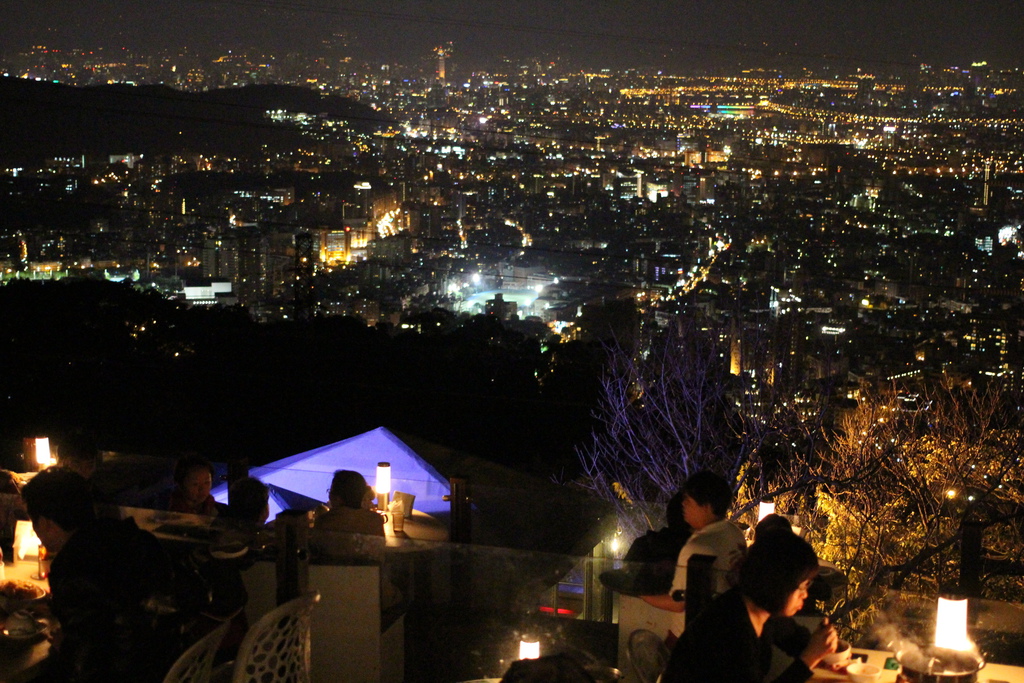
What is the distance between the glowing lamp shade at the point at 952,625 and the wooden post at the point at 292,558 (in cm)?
203

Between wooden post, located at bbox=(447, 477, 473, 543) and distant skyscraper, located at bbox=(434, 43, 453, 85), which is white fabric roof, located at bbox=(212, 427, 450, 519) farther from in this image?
distant skyscraper, located at bbox=(434, 43, 453, 85)

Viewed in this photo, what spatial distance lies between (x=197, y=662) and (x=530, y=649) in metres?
1.23

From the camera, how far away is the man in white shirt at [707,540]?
2756mm

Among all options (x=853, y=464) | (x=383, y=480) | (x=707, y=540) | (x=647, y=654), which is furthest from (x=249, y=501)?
(x=853, y=464)

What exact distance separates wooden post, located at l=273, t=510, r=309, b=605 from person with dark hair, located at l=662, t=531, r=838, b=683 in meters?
1.37

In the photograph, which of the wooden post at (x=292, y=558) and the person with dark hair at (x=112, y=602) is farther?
the wooden post at (x=292, y=558)

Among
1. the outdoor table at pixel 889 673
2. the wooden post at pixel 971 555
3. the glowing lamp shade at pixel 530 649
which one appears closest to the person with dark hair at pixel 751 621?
the outdoor table at pixel 889 673

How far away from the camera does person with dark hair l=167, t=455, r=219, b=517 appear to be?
182 inches

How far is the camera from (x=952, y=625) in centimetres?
280

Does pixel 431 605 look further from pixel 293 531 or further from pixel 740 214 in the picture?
pixel 740 214

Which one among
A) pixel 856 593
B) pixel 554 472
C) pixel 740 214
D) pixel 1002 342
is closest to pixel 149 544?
pixel 856 593

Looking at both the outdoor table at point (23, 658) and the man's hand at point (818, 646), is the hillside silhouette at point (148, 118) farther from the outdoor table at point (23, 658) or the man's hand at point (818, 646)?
the man's hand at point (818, 646)

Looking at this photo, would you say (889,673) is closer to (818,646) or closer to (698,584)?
(818,646)

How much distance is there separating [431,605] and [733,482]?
6664mm
